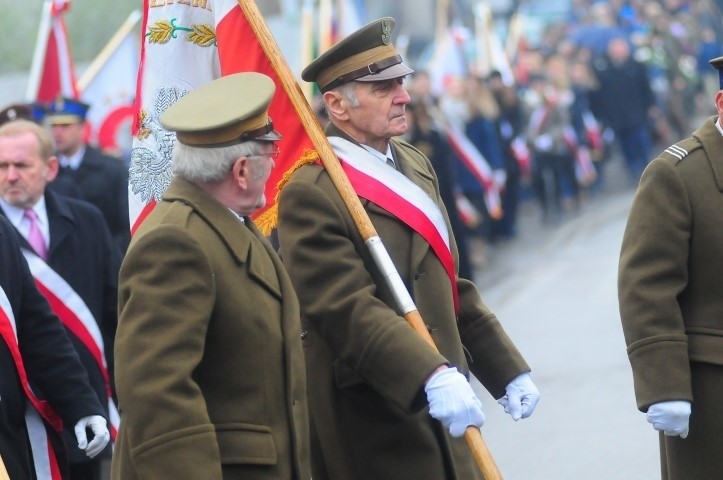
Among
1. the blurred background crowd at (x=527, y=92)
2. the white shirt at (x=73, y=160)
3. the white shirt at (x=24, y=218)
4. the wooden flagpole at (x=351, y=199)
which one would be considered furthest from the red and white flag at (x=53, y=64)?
the wooden flagpole at (x=351, y=199)

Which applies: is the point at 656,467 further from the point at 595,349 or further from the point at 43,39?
the point at 43,39

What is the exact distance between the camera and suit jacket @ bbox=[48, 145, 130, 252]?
9648mm

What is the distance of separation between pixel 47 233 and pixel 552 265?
9.46 m

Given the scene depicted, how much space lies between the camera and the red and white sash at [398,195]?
538 centimetres

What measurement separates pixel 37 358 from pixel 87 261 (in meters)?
1.76

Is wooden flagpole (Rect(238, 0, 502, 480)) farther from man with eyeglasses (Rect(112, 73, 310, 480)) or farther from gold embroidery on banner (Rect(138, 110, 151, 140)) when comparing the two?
man with eyeglasses (Rect(112, 73, 310, 480))

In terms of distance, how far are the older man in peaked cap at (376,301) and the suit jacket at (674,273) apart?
16.9 inches

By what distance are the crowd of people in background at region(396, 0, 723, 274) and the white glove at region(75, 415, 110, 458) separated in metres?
8.46

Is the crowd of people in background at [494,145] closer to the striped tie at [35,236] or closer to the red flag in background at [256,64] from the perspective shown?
the striped tie at [35,236]

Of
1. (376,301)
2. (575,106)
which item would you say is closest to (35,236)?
(376,301)

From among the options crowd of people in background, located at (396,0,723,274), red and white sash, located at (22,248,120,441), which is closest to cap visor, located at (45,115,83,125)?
red and white sash, located at (22,248,120,441)

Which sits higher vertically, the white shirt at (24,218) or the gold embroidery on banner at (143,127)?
the gold embroidery on banner at (143,127)

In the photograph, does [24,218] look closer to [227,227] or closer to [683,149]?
[227,227]

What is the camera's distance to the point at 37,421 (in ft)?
18.0
